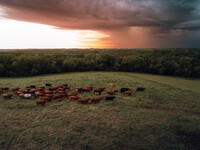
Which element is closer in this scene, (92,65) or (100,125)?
(100,125)

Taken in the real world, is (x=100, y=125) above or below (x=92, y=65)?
below

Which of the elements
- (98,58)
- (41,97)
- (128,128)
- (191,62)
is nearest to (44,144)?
(128,128)

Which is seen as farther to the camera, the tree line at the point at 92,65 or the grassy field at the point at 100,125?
the tree line at the point at 92,65

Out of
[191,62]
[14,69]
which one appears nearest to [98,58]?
[14,69]

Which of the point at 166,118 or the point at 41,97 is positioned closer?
the point at 166,118

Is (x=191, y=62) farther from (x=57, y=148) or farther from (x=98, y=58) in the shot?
(x=57, y=148)

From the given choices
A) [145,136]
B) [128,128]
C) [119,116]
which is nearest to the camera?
[145,136]

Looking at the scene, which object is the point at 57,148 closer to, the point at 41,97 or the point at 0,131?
the point at 0,131

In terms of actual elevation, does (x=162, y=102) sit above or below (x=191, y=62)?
below

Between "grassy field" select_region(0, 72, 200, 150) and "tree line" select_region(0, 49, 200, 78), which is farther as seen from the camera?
"tree line" select_region(0, 49, 200, 78)

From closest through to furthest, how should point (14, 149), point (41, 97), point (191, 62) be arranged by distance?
point (14, 149)
point (41, 97)
point (191, 62)
